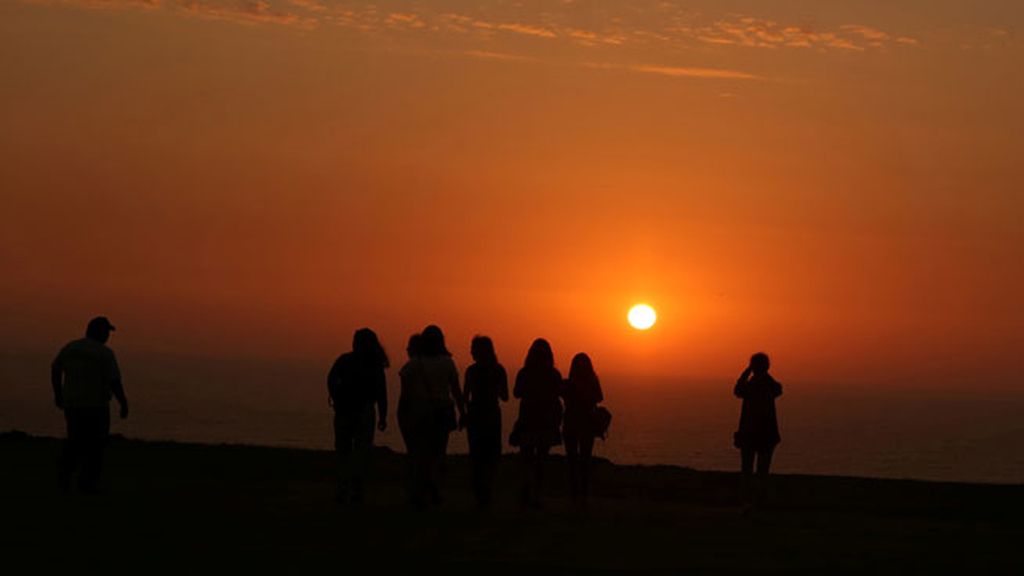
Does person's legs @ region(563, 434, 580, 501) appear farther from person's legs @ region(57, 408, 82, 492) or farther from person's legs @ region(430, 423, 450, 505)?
person's legs @ region(57, 408, 82, 492)

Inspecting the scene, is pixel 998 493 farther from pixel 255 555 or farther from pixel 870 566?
pixel 255 555

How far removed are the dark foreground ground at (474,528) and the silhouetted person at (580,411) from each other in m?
0.76

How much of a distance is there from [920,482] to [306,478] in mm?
9703

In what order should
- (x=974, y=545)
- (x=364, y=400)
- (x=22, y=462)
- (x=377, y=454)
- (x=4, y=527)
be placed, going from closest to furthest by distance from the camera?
(x=4, y=527), (x=974, y=545), (x=364, y=400), (x=22, y=462), (x=377, y=454)

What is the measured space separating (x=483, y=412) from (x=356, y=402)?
154cm

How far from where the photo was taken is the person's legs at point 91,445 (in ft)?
67.4

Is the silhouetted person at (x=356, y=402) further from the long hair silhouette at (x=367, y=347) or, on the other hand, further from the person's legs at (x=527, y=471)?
the person's legs at (x=527, y=471)

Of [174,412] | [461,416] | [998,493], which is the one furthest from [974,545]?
[174,412]

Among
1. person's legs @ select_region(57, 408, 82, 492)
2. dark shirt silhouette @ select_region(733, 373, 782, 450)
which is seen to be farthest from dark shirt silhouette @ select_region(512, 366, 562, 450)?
person's legs @ select_region(57, 408, 82, 492)

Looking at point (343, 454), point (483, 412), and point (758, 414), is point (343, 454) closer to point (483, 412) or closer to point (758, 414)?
point (483, 412)

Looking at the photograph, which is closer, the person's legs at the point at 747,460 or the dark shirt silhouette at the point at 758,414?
the dark shirt silhouette at the point at 758,414

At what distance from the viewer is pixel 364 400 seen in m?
21.0

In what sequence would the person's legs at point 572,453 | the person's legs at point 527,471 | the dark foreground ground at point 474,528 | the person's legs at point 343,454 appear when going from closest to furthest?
1. the dark foreground ground at point 474,528
2. the person's legs at point 343,454
3. the person's legs at point 527,471
4. the person's legs at point 572,453

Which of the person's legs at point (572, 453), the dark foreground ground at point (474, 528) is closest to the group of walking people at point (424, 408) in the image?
the dark foreground ground at point (474, 528)
